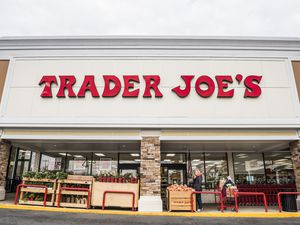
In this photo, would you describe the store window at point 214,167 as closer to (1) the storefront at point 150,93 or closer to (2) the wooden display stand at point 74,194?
(1) the storefront at point 150,93

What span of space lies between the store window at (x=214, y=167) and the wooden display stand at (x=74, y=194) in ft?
26.5

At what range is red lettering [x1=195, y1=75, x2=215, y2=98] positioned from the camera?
1248 cm

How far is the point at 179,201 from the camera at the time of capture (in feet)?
34.5

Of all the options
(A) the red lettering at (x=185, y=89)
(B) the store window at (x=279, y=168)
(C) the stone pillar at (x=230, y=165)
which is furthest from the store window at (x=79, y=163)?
(B) the store window at (x=279, y=168)

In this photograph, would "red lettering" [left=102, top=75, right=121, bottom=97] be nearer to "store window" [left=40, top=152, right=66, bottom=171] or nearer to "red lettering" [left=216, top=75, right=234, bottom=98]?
"red lettering" [left=216, top=75, right=234, bottom=98]

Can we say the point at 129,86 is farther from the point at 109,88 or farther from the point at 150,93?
the point at 150,93

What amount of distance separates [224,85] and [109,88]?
5.93 m

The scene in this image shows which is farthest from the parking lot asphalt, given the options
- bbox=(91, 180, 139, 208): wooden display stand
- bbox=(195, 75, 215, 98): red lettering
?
bbox=(195, 75, 215, 98): red lettering

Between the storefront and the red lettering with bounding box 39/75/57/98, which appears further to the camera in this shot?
the red lettering with bounding box 39/75/57/98

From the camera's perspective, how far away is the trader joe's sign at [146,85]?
40.9 ft

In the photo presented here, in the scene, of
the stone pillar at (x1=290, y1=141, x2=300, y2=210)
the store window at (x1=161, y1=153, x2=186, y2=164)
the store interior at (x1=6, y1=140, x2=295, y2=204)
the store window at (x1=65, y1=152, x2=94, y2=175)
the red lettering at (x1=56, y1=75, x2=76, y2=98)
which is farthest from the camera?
the store window at (x1=65, y1=152, x2=94, y2=175)

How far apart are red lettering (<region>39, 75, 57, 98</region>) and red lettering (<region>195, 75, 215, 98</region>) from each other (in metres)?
7.44

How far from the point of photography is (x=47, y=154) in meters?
17.3

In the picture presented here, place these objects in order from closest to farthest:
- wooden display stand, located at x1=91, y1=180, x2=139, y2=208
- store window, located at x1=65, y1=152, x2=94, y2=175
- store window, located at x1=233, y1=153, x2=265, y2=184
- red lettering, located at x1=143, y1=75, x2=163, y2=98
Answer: wooden display stand, located at x1=91, y1=180, x2=139, y2=208
red lettering, located at x1=143, y1=75, x2=163, y2=98
store window, located at x1=233, y1=153, x2=265, y2=184
store window, located at x1=65, y1=152, x2=94, y2=175
